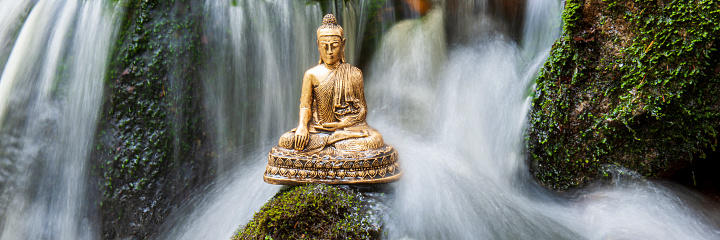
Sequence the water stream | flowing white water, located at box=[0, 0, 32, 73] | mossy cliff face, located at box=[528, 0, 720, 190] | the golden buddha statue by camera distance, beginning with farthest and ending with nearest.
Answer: flowing white water, located at box=[0, 0, 32, 73] → the water stream → the golden buddha statue → mossy cliff face, located at box=[528, 0, 720, 190]

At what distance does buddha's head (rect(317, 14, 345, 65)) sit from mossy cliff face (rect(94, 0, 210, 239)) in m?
1.68

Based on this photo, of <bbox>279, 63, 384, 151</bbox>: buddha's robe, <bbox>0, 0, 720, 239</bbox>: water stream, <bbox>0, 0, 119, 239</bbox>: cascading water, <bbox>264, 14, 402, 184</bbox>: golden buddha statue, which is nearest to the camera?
<bbox>264, 14, 402, 184</bbox>: golden buddha statue

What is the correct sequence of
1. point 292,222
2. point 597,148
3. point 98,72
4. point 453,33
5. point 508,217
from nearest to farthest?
point 292,222 → point 508,217 → point 597,148 → point 98,72 → point 453,33

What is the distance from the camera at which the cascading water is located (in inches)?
166

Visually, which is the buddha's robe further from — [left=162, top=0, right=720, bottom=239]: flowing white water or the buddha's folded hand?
[left=162, top=0, right=720, bottom=239]: flowing white water

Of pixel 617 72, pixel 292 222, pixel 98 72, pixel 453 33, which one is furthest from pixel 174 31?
pixel 617 72

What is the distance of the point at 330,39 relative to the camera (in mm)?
3764

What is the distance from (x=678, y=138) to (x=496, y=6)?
2.42 meters

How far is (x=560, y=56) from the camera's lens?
385 cm

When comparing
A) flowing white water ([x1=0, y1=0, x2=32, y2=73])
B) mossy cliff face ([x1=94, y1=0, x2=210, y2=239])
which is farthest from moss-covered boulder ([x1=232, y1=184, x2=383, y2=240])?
flowing white water ([x1=0, y1=0, x2=32, y2=73])

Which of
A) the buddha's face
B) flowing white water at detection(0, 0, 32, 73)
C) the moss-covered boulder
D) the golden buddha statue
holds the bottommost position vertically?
the moss-covered boulder

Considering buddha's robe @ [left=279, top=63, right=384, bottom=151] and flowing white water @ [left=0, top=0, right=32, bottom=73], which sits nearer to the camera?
buddha's robe @ [left=279, top=63, right=384, bottom=151]

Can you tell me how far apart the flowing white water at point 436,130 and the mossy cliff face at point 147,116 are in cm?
26

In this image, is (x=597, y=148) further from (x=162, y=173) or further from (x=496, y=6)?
(x=162, y=173)
